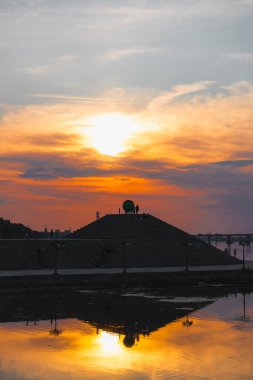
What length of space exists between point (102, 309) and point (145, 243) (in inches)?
1447

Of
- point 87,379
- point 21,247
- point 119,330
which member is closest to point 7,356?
point 87,379

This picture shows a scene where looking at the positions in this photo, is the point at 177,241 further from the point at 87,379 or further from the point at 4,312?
the point at 87,379

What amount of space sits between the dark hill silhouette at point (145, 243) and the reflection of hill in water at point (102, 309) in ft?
66.4

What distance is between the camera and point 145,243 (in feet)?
300

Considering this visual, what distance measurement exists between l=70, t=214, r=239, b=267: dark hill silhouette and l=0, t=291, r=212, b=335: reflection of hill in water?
2024cm

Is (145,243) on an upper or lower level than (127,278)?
upper

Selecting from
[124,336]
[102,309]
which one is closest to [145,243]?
[102,309]

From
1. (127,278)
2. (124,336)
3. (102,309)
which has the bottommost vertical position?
(124,336)

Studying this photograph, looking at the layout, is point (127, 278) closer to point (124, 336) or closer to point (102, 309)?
point (102, 309)

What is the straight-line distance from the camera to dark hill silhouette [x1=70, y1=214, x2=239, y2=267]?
285 feet

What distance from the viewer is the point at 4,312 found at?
171ft

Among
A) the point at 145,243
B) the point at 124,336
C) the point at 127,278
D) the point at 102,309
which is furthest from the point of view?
the point at 145,243

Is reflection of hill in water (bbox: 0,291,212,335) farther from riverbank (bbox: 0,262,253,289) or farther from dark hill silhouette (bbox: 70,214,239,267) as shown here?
dark hill silhouette (bbox: 70,214,239,267)

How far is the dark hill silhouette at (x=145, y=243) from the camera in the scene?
86.8 meters
